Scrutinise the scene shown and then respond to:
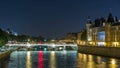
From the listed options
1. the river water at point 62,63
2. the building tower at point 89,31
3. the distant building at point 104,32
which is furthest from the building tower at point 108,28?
the river water at point 62,63

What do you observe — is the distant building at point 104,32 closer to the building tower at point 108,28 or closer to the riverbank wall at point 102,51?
the building tower at point 108,28

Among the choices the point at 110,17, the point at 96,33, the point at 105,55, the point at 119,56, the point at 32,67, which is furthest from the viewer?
the point at 96,33

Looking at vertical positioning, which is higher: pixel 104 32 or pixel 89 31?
pixel 89 31

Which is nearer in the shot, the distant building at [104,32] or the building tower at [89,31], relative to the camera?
the distant building at [104,32]

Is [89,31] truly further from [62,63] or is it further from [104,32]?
[62,63]

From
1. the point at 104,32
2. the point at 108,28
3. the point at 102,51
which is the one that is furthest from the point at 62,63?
the point at 104,32

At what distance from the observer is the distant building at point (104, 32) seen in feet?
458

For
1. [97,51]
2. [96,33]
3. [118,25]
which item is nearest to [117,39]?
[118,25]

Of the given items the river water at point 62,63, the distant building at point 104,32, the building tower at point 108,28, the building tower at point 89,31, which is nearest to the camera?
the river water at point 62,63

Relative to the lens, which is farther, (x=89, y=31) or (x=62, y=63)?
(x=89, y=31)

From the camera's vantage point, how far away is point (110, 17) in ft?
507

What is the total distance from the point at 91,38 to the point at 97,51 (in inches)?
2331

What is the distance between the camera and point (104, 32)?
514 ft

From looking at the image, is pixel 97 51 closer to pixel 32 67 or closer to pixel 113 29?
pixel 113 29
